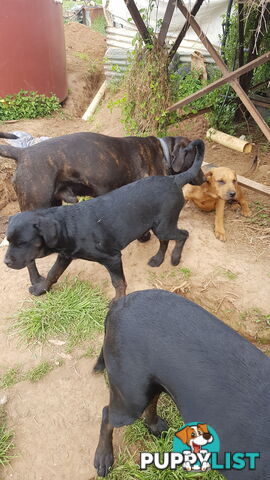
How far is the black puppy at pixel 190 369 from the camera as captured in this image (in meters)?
1.73

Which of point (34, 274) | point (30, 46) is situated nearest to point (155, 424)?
point (34, 274)

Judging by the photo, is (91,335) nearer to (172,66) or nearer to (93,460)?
(93,460)

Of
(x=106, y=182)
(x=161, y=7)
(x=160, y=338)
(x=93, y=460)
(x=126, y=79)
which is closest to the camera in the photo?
(x=160, y=338)

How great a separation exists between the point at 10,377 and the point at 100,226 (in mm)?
1642

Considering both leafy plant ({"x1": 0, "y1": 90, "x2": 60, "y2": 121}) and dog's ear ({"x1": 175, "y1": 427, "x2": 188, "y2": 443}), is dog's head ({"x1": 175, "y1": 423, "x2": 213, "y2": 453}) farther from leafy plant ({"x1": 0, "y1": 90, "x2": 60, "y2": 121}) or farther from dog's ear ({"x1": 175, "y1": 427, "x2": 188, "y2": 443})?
leafy plant ({"x1": 0, "y1": 90, "x2": 60, "y2": 121})

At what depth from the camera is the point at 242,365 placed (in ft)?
6.11

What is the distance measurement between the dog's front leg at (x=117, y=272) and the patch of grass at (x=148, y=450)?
1.31 meters

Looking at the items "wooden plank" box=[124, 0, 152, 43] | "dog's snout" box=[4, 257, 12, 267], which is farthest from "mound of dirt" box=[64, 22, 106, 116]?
"dog's snout" box=[4, 257, 12, 267]

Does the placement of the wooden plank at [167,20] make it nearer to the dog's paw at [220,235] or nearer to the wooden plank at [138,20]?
the wooden plank at [138,20]

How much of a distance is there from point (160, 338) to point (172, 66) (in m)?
7.96

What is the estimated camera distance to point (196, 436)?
1977mm

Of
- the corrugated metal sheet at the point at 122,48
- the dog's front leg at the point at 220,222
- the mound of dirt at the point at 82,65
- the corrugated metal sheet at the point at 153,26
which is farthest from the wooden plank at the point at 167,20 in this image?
the mound of dirt at the point at 82,65

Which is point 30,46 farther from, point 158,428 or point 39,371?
point 158,428

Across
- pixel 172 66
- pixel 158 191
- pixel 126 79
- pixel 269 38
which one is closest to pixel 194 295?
pixel 158 191
